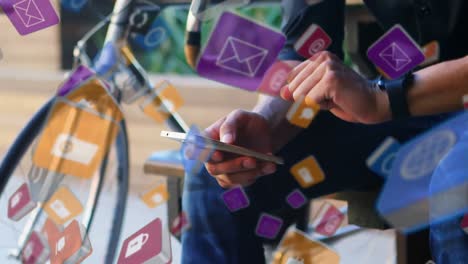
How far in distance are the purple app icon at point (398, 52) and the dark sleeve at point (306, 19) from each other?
5cm

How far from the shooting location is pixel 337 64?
2.12 feet

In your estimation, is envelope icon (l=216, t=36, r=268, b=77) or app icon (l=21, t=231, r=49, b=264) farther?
app icon (l=21, t=231, r=49, b=264)

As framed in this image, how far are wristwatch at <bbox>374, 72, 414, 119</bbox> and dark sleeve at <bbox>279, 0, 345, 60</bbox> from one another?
0.09m

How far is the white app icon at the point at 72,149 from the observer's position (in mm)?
825

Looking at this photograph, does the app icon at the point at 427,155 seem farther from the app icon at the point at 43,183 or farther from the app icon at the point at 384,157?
the app icon at the point at 43,183

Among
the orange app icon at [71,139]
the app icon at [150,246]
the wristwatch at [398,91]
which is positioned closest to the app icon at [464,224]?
the wristwatch at [398,91]

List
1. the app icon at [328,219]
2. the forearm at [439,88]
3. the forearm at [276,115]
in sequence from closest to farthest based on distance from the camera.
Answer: the forearm at [439,88] → the forearm at [276,115] → the app icon at [328,219]

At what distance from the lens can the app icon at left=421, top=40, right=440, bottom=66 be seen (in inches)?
27.7

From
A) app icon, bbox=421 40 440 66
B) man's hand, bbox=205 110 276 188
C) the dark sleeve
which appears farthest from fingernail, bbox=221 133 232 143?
app icon, bbox=421 40 440 66

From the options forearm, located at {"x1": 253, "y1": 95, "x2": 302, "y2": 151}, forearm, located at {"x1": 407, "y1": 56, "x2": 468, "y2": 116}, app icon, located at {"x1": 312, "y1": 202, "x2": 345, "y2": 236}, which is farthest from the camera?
app icon, located at {"x1": 312, "y1": 202, "x2": 345, "y2": 236}

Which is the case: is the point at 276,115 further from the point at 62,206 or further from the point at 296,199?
the point at 62,206

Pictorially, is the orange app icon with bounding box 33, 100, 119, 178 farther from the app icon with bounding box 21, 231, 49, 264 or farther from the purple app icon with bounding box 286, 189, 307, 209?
the purple app icon with bounding box 286, 189, 307, 209

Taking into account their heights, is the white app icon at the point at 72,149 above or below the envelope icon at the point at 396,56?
below

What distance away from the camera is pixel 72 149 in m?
0.83
